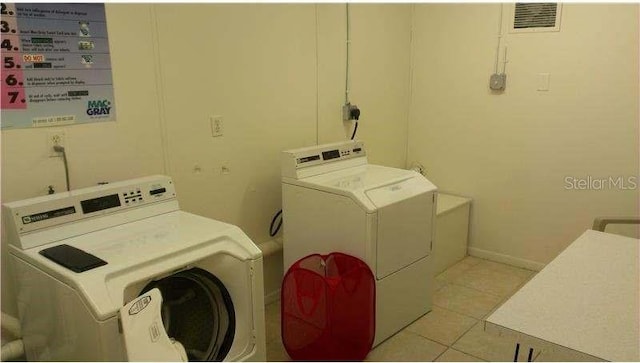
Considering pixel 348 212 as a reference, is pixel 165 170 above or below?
above

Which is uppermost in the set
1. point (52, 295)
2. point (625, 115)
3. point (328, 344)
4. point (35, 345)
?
point (625, 115)

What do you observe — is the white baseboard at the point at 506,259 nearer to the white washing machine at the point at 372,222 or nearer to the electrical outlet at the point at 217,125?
the white washing machine at the point at 372,222

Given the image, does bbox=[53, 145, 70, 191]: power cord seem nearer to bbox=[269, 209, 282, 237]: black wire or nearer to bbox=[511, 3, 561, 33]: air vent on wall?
bbox=[269, 209, 282, 237]: black wire

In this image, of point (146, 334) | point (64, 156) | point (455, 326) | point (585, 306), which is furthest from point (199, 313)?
point (455, 326)

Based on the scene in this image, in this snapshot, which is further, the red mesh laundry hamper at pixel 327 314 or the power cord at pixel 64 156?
the red mesh laundry hamper at pixel 327 314

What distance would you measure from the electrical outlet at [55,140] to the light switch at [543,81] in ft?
9.74

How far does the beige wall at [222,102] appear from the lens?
7.24 ft

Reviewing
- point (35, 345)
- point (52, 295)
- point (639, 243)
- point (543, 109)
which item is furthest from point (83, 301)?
point (543, 109)

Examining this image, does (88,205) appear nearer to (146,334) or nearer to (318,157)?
(146,334)

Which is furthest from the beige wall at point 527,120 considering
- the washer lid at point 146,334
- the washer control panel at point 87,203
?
the washer lid at point 146,334

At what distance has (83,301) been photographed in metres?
1.49

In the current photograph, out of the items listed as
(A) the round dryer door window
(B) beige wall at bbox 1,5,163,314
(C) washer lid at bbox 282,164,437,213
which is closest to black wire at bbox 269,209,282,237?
(C) washer lid at bbox 282,164,437,213

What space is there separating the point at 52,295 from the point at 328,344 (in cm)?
132

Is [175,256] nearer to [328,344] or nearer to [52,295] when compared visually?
[52,295]
